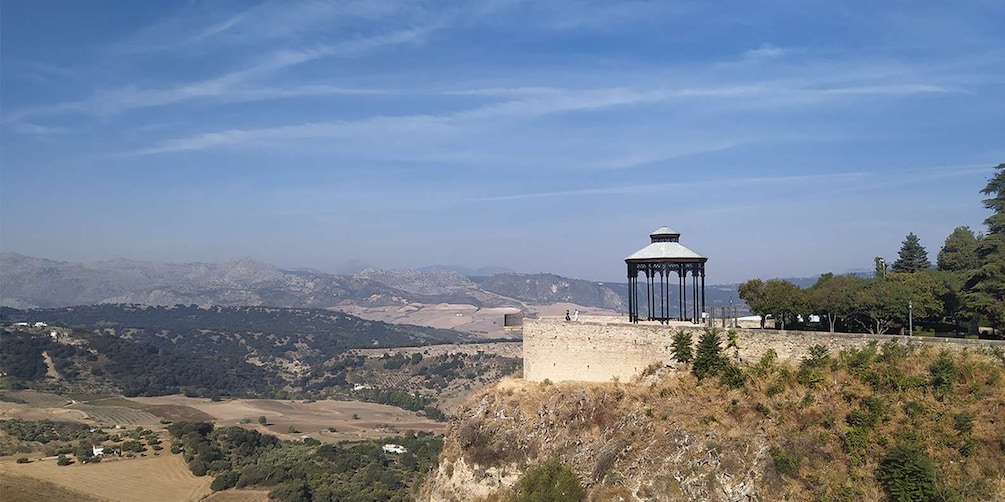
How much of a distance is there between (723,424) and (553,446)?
6.13 metres

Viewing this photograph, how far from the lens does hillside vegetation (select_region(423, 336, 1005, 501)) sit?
19547 mm

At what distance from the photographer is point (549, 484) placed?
81.7 ft

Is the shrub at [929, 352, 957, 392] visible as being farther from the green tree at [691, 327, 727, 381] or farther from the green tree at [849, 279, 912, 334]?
the green tree at [691, 327, 727, 381]

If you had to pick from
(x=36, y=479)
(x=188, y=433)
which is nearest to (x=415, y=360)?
(x=188, y=433)

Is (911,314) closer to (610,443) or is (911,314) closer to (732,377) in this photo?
(732,377)

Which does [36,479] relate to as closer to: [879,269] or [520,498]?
[520,498]

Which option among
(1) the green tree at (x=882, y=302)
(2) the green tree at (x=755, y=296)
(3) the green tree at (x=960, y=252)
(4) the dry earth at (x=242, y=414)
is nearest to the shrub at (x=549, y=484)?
(2) the green tree at (x=755, y=296)

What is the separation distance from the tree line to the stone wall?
10.7 ft

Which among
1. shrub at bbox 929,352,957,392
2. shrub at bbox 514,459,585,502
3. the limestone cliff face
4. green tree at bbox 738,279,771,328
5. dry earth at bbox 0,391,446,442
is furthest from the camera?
dry earth at bbox 0,391,446,442

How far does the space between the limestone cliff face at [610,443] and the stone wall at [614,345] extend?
0.91 meters

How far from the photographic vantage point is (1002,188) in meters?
36.1

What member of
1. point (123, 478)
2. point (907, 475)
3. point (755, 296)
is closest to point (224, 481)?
point (123, 478)

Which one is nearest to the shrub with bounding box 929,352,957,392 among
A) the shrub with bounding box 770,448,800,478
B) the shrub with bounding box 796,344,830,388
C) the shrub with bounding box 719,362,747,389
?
the shrub with bounding box 796,344,830,388

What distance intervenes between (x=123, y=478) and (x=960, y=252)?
198ft
